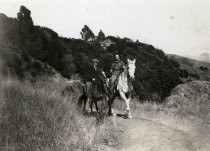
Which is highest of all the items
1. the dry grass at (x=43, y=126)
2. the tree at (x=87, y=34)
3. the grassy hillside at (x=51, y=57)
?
the tree at (x=87, y=34)

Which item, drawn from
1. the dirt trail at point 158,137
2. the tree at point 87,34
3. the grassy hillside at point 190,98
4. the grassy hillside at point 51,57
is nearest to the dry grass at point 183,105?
the grassy hillside at point 190,98

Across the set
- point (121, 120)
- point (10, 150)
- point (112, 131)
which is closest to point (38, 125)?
point (10, 150)

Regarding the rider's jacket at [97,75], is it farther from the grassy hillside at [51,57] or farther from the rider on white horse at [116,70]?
the grassy hillside at [51,57]

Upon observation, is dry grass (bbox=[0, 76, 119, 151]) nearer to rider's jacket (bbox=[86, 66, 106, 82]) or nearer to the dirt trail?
the dirt trail

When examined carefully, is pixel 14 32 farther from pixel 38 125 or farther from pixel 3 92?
pixel 38 125

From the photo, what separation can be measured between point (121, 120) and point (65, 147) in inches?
146

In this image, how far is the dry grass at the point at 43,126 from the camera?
6.82 meters

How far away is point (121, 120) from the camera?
10.4m

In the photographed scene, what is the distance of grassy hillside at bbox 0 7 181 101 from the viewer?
1775 cm

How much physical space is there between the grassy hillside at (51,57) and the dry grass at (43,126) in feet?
20.9

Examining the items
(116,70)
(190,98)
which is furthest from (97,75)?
(190,98)

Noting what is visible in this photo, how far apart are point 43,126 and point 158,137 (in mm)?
2993

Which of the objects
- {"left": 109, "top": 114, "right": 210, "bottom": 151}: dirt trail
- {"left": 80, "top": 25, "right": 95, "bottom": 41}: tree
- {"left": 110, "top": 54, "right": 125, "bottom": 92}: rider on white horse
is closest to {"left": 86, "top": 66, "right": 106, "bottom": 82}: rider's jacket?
{"left": 110, "top": 54, "right": 125, "bottom": 92}: rider on white horse

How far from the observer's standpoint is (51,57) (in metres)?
→ 20.8
